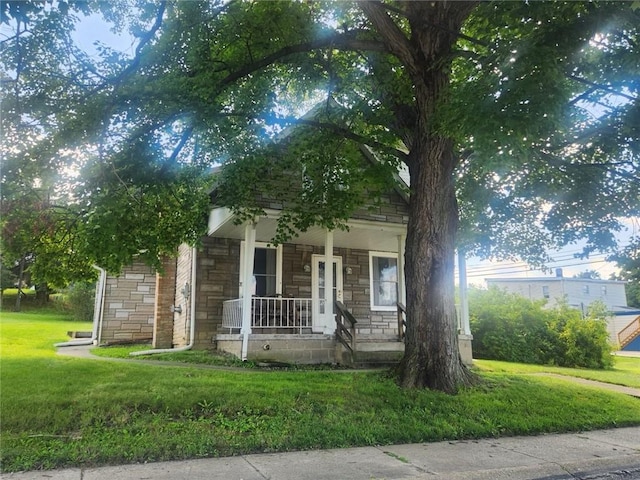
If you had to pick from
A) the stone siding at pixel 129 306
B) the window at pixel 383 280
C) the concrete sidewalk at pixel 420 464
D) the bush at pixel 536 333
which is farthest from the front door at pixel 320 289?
the concrete sidewalk at pixel 420 464

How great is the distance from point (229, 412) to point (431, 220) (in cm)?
443

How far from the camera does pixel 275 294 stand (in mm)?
12172

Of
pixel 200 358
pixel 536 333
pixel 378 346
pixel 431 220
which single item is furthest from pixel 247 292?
pixel 536 333

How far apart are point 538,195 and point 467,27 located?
4423 mm

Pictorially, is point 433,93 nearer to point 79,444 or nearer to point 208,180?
point 208,180

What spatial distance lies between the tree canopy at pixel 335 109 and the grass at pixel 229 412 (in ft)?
3.28

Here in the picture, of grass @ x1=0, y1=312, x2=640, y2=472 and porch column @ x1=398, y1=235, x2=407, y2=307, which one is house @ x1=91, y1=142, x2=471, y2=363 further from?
grass @ x1=0, y1=312, x2=640, y2=472

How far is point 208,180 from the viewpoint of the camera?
9953 mm

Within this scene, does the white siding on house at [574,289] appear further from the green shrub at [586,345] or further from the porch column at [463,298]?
the porch column at [463,298]

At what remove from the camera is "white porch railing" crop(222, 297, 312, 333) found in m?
11.2

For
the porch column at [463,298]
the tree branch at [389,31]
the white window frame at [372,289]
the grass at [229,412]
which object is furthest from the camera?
the white window frame at [372,289]

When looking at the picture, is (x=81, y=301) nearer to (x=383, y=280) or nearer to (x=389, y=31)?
→ (x=383, y=280)

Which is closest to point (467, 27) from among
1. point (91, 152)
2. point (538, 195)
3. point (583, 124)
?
point (583, 124)

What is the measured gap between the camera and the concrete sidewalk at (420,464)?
13.0 feet
